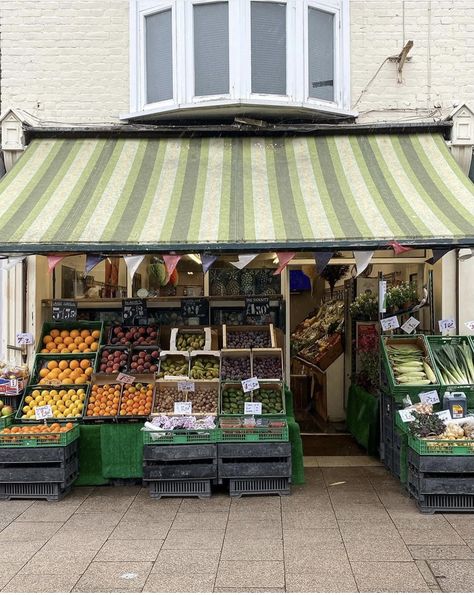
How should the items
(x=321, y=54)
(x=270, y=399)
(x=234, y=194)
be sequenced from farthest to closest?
(x=321, y=54)
(x=270, y=399)
(x=234, y=194)

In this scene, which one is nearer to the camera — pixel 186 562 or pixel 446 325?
pixel 186 562

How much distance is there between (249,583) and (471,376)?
168 inches

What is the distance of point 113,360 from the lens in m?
8.18

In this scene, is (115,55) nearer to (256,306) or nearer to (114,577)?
(256,306)

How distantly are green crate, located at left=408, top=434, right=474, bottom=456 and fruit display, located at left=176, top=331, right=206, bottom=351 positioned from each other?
3.25m

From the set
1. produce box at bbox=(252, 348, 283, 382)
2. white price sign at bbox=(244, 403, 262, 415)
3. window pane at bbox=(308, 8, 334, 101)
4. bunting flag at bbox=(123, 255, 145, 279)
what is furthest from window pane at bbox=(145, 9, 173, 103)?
white price sign at bbox=(244, 403, 262, 415)

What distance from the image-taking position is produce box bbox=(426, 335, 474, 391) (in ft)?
25.2

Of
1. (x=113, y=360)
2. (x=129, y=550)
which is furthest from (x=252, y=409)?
(x=129, y=550)

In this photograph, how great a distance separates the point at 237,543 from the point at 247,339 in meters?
3.27

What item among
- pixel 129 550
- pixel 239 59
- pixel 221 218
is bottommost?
pixel 129 550

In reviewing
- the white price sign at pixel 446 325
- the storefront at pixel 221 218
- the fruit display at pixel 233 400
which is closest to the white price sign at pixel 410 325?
the white price sign at pixel 446 325

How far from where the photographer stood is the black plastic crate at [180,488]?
23.5 feet

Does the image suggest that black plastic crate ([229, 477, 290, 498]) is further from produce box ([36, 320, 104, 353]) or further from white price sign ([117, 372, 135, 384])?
produce box ([36, 320, 104, 353])

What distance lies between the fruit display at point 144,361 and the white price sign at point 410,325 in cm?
350
